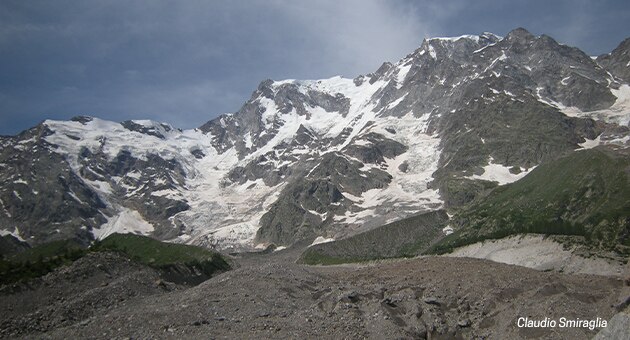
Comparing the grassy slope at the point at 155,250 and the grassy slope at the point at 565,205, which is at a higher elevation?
the grassy slope at the point at 565,205

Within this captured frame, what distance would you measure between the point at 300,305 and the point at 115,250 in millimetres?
21882

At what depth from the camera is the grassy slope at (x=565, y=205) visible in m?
112

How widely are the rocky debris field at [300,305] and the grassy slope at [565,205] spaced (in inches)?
2626

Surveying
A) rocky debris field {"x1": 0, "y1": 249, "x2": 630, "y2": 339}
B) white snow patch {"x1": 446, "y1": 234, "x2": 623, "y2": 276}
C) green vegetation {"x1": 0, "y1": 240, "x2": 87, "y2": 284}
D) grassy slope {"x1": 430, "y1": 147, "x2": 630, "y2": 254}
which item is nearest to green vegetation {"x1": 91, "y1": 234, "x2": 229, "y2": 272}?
green vegetation {"x1": 0, "y1": 240, "x2": 87, "y2": 284}

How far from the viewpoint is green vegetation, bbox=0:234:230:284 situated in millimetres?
42344

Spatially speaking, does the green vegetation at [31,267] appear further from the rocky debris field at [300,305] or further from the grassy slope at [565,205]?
the grassy slope at [565,205]

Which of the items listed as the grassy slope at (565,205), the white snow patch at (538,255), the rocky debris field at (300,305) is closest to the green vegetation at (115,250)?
the rocky debris field at (300,305)

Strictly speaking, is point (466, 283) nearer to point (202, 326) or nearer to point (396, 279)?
A: point (396, 279)

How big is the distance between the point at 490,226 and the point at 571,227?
46.0 m

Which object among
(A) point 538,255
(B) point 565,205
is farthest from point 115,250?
(B) point 565,205

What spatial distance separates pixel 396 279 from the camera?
46.5 m

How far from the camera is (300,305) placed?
39.2 m

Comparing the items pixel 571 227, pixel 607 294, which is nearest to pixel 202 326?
pixel 607 294

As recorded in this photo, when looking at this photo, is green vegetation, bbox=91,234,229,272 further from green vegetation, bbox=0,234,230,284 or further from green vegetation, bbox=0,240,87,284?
green vegetation, bbox=0,240,87,284
